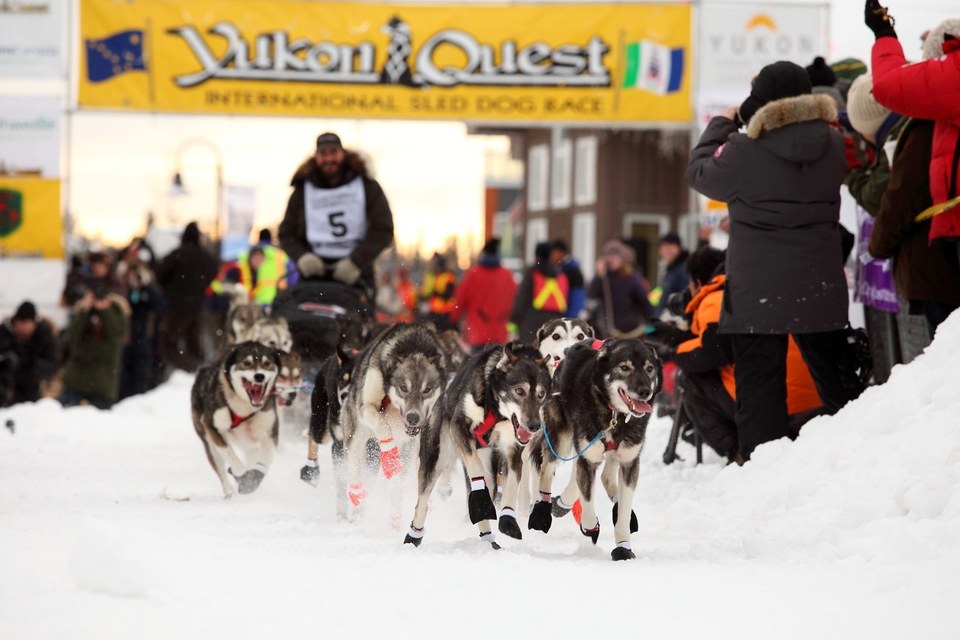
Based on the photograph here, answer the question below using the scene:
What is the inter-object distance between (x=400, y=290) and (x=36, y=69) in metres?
20.1

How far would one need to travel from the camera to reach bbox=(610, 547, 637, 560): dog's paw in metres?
4.45

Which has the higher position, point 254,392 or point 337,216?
point 337,216

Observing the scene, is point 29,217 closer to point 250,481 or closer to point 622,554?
point 250,481

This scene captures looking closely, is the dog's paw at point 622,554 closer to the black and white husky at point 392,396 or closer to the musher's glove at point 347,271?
the black and white husky at point 392,396

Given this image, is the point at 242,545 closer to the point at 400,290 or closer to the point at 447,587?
the point at 447,587

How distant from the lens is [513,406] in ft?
15.1

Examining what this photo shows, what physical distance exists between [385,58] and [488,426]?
891 cm

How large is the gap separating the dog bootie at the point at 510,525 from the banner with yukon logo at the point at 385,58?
28.9 ft

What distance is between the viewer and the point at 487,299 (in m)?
13.0

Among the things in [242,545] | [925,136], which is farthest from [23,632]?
[925,136]

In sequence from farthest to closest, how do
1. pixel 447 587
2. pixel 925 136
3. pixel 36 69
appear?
pixel 36 69 < pixel 925 136 < pixel 447 587

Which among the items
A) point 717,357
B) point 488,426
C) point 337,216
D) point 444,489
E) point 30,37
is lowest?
point 444,489

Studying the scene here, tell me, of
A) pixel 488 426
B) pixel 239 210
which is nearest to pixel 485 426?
pixel 488 426

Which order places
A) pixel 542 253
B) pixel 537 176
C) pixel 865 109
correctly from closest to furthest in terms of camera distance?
pixel 865 109, pixel 542 253, pixel 537 176
